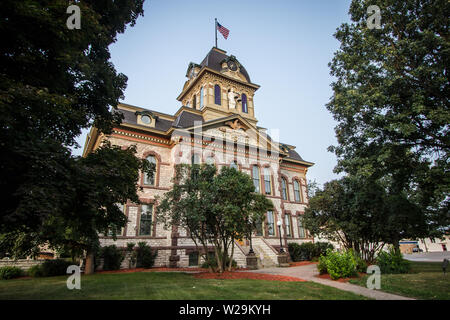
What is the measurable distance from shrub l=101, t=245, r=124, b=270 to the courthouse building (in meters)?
0.75

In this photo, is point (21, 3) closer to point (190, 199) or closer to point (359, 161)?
point (190, 199)

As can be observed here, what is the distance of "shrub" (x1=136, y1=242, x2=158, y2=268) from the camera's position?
58.6 feet

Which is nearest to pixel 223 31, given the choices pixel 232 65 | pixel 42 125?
pixel 232 65

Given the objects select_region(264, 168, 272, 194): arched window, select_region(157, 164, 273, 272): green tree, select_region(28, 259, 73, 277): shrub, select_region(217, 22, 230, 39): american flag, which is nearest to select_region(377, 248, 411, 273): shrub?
select_region(157, 164, 273, 272): green tree

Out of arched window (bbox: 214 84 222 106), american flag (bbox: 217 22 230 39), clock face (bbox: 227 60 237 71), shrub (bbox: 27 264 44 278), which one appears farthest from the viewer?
clock face (bbox: 227 60 237 71)

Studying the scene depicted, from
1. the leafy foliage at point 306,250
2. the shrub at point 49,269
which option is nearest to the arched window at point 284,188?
the leafy foliage at point 306,250

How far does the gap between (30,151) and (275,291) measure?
7639 millimetres

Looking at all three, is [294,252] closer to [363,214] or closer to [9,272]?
[363,214]

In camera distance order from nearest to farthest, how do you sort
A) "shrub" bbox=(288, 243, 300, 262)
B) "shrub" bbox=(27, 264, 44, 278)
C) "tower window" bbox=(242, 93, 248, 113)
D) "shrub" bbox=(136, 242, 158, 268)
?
A: "shrub" bbox=(27, 264, 44, 278), "shrub" bbox=(136, 242, 158, 268), "shrub" bbox=(288, 243, 300, 262), "tower window" bbox=(242, 93, 248, 113)

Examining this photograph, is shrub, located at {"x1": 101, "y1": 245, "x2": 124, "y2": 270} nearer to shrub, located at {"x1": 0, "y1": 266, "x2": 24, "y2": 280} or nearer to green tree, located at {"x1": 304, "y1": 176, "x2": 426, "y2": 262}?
shrub, located at {"x1": 0, "y1": 266, "x2": 24, "y2": 280}

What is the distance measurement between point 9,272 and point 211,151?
51.7 feet

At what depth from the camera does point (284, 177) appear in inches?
1182

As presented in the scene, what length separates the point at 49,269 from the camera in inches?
600
